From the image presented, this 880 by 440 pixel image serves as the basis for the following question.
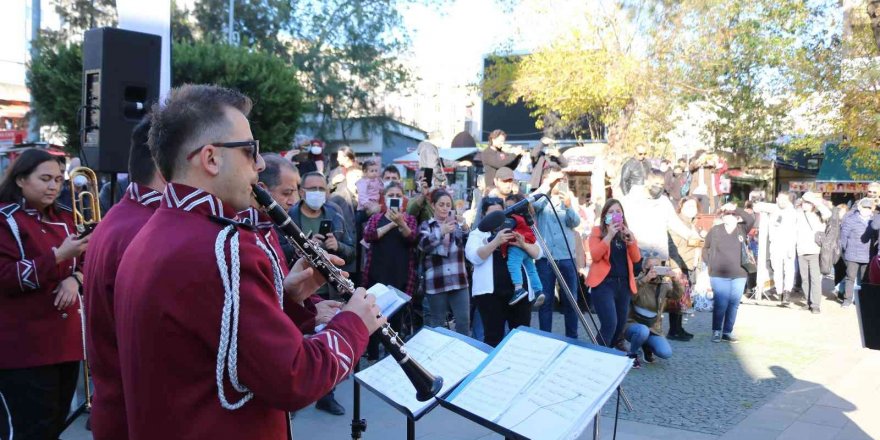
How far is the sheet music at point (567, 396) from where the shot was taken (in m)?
2.46

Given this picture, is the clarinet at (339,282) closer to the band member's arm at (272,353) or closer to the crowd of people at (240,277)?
the crowd of people at (240,277)

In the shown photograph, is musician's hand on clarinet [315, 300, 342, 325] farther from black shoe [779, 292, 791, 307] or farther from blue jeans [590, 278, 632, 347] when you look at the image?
black shoe [779, 292, 791, 307]

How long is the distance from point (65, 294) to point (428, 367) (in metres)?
2.22

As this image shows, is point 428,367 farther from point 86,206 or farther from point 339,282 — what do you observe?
point 86,206

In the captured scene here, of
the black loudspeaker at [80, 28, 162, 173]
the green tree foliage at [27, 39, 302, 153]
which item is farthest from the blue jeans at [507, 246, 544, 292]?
the green tree foliage at [27, 39, 302, 153]

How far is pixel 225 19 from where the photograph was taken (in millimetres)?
24844

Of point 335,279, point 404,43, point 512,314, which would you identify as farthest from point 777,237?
point 404,43

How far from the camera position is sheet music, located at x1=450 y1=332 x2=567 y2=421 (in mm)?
2719

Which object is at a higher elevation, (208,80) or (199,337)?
(208,80)

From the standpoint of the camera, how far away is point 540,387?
106 inches

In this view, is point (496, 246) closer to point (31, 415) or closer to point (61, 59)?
point (31, 415)

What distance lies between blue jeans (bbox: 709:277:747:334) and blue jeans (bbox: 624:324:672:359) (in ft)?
6.16

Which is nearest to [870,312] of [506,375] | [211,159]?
[506,375]

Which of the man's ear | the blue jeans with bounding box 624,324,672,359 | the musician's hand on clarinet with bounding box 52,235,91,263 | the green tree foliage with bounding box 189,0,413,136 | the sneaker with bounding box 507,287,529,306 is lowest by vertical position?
the blue jeans with bounding box 624,324,672,359
